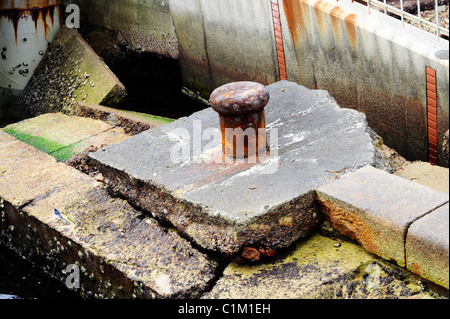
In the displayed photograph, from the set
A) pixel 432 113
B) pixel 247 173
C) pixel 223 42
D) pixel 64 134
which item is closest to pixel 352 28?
pixel 432 113

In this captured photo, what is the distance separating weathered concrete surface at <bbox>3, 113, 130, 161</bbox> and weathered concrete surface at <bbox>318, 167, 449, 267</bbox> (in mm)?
2485

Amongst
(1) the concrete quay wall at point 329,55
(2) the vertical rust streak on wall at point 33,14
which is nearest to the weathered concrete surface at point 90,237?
(1) the concrete quay wall at point 329,55

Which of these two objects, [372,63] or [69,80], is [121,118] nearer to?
[69,80]

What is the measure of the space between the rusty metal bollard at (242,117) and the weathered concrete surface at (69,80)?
309 centimetres

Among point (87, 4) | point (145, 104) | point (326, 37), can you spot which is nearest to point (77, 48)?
point (145, 104)

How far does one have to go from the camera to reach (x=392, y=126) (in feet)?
16.3

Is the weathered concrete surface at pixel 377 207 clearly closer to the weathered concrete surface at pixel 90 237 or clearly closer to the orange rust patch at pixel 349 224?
the orange rust patch at pixel 349 224

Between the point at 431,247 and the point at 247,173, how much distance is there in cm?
117

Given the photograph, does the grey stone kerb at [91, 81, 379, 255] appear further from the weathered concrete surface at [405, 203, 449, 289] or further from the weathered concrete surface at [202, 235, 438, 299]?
the weathered concrete surface at [405, 203, 449, 289]

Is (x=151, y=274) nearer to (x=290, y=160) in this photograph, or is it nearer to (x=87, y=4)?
(x=290, y=160)

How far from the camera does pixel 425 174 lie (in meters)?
3.92

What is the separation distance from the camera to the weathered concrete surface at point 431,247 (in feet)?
8.89
